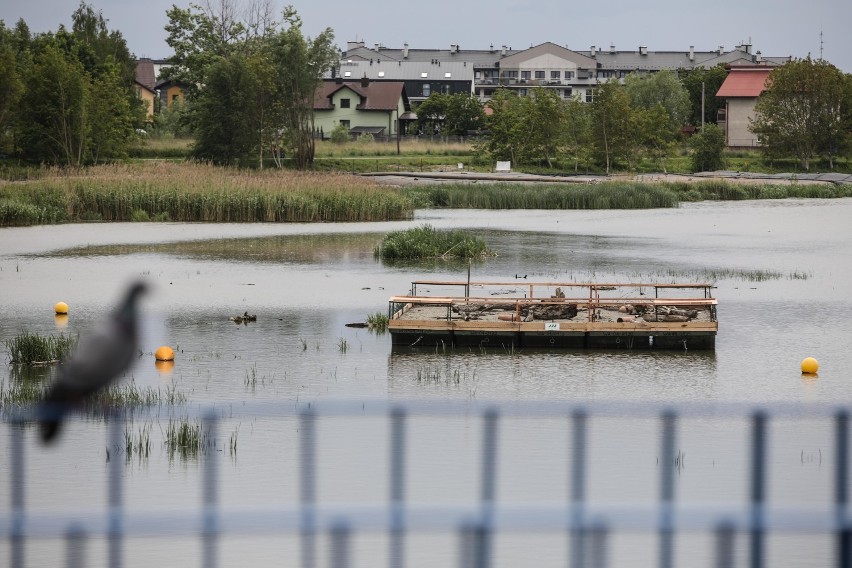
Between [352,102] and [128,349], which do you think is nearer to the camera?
[128,349]

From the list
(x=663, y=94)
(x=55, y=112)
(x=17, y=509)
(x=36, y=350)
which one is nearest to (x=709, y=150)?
(x=663, y=94)

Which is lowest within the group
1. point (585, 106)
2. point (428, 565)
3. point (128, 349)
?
point (428, 565)

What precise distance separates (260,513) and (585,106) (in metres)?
91.7

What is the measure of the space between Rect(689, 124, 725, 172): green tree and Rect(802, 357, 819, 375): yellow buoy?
7226 cm

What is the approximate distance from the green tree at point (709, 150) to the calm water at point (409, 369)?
46.4m

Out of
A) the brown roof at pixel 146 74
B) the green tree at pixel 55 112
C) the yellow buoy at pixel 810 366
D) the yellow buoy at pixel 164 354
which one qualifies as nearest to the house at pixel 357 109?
the brown roof at pixel 146 74

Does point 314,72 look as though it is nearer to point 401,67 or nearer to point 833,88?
point 833,88

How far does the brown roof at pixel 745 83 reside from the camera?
380 feet

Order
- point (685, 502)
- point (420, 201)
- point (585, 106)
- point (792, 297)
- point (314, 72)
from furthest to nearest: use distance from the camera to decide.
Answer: point (585, 106) < point (314, 72) < point (420, 201) < point (792, 297) < point (685, 502)

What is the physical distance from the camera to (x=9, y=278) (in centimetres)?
3631

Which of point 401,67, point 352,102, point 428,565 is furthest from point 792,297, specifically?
point 401,67

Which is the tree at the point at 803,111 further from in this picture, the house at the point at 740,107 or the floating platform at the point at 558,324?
the floating platform at the point at 558,324

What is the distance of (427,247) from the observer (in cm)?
4106

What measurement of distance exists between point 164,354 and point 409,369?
14.8ft
